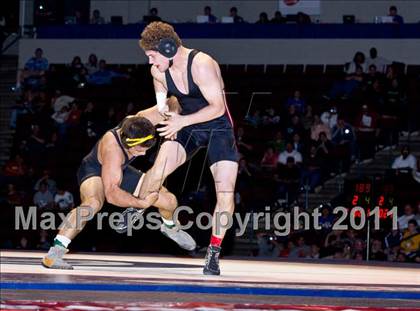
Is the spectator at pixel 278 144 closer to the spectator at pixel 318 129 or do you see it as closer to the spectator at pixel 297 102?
the spectator at pixel 318 129

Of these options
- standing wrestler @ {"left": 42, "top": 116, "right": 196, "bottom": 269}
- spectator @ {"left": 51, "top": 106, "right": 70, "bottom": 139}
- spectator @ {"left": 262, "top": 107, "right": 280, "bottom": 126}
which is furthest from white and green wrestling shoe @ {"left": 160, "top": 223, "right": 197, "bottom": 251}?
spectator @ {"left": 51, "top": 106, "right": 70, "bottom": 139}

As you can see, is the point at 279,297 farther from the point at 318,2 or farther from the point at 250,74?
the point at 318,2

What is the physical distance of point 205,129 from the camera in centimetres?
635

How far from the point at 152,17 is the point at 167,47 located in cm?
1112

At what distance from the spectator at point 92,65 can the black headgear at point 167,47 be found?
10120 millimetres

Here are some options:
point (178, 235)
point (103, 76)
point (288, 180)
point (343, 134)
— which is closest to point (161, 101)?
point (178, 235)

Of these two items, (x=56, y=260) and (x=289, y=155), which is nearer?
(x=56, y=260)

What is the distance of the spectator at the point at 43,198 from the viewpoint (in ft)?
41.2

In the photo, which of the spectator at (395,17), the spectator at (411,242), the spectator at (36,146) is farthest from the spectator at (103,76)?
the spectator at (411,242)

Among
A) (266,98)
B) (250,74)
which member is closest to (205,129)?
(266,98)

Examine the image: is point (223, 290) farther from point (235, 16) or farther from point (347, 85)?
point (235, 16)

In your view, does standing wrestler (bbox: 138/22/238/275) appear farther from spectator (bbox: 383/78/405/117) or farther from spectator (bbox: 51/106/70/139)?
spectator (bbox: 51/106/70/139)

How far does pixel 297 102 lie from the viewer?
13742mm

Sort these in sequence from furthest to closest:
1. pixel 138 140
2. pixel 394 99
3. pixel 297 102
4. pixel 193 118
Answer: pixel 297 102 → pixel 394 99 → pixel 138 140 → pixel 193 118
